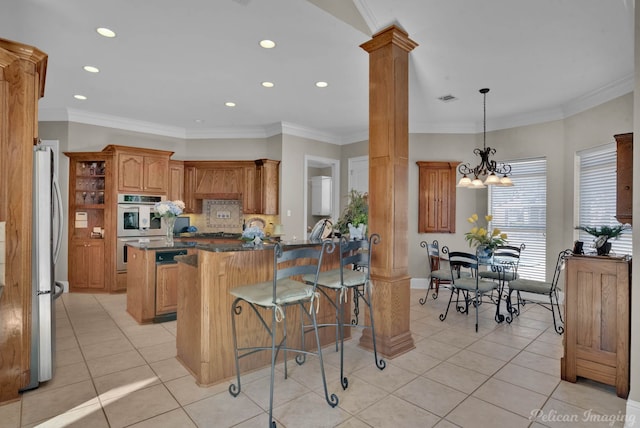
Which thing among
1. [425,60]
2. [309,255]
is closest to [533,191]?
[425,60]

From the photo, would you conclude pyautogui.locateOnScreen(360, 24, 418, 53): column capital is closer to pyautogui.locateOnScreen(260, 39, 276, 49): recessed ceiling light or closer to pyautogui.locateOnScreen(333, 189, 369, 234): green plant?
pyautogui.locateOnScreen(260, 39, 276, 49): recessed ceiling light

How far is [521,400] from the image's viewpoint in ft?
7.67

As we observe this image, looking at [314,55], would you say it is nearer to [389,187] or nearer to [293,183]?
[389,187]

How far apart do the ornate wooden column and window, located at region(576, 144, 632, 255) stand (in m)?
2.90

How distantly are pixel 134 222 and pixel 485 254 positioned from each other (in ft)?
17.8

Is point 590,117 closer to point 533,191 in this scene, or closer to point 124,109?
point 533,191

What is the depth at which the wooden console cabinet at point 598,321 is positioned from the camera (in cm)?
239

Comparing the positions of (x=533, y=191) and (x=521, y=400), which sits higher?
(x=533, y=191)

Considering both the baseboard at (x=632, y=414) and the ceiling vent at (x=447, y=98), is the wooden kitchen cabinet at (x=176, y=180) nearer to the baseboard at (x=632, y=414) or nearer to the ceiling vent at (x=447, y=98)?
the ceiling vent at (x=447, y=98)

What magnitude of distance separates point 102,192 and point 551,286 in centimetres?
681

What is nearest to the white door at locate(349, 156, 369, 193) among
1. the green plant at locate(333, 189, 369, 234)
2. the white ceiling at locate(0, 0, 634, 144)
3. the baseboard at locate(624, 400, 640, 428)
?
the white ceiling at locate(0, 0, 634, 144)

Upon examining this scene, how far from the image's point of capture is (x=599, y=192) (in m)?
4.59

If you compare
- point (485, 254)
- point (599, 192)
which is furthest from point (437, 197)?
point (599, 192)

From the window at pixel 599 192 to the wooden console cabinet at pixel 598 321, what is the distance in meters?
2.10
